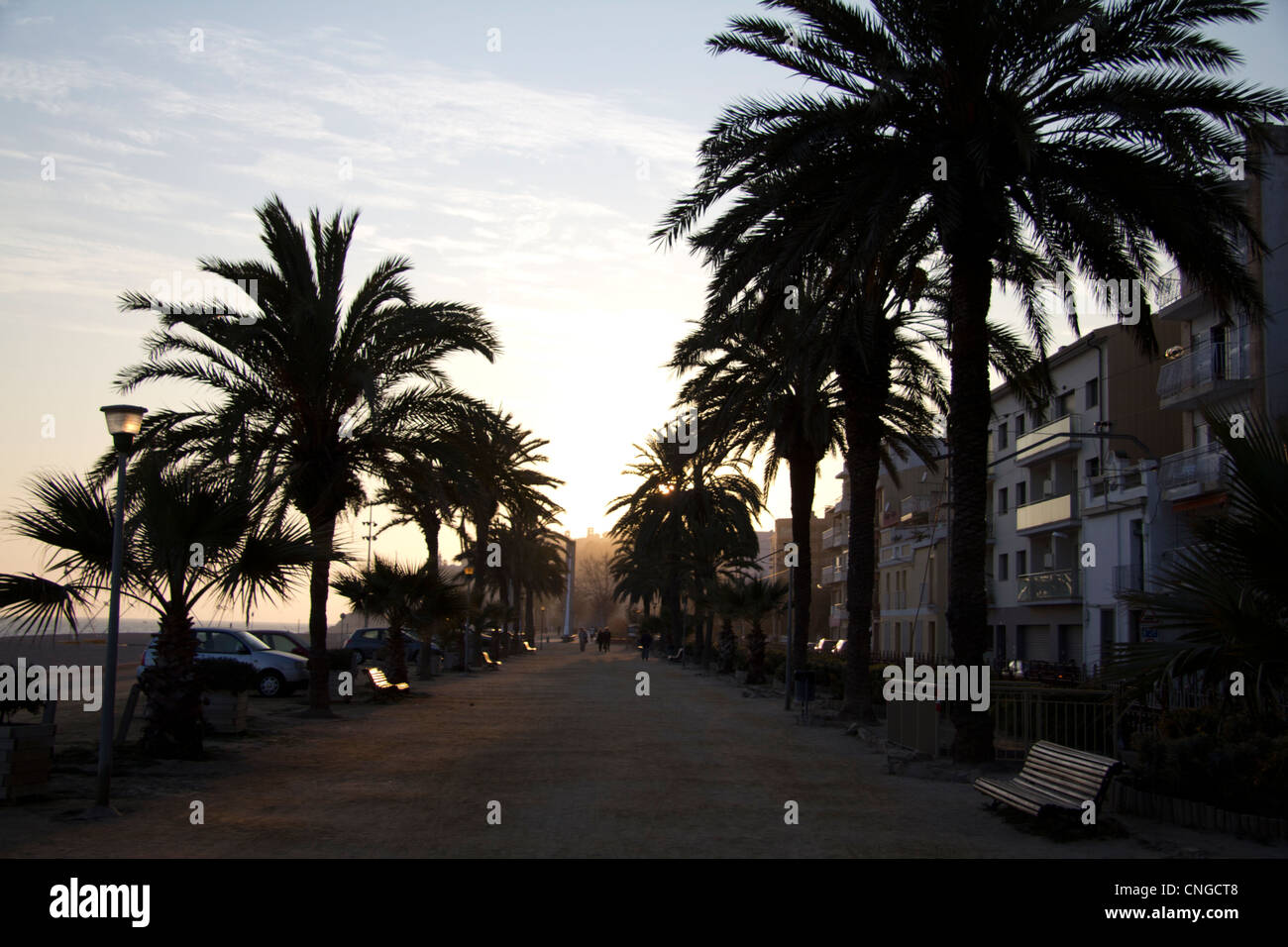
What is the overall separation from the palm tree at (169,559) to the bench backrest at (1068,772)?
8890mm

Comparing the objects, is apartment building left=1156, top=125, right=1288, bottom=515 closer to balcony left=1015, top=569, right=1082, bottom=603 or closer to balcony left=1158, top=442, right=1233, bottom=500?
balcony left=1158, top=442, right=1233, bottom=500

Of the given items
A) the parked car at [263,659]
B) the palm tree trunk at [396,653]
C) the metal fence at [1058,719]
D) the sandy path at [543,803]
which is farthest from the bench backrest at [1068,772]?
the palm tree trunk at [396,653]

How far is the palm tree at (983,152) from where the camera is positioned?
45.4 ft

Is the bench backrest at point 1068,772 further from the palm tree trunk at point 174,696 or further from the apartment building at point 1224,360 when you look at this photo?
the apartment building at point 1224,360

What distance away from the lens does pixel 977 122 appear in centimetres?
1477

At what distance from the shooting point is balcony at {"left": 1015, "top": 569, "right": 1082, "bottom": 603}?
41.7 metres

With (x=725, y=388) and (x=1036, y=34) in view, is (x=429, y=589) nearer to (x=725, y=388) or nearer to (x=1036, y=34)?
(x=725, y=388)

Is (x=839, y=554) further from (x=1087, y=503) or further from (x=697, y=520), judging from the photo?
(x=1087, y=503)

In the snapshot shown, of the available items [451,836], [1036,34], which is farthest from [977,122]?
[451,836]

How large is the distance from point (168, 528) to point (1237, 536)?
11.3m

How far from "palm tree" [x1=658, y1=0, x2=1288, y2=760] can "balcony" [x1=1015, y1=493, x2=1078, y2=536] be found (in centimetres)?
2701

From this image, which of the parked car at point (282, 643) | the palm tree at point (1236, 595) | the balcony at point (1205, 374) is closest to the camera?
the palm tree at point (1236, 595)

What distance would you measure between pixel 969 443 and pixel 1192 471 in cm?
2018
